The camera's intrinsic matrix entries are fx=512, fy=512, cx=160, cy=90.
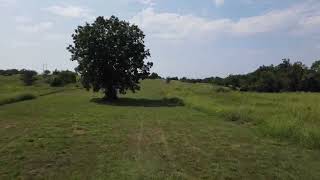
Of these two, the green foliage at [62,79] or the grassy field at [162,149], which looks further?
the green foliage at [62,79]

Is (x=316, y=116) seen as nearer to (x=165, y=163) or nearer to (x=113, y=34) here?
(x=165, y=163)

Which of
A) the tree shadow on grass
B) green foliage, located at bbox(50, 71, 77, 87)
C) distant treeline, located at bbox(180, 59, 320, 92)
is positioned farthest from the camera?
distant treeline, located at bbox(180, 59, 320, 92)

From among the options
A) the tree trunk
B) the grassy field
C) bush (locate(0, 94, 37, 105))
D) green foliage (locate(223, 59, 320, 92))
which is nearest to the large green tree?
the tree trunk

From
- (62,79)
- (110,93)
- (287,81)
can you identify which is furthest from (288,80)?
(110,93)

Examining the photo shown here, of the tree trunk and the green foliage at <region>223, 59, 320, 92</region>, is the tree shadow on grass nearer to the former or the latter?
the tree trunk

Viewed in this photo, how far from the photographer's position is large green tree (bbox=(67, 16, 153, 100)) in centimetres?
5841

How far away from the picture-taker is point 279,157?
699 inches

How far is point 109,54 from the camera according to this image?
58.2m

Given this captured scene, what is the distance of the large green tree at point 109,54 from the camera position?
5841 centimetres

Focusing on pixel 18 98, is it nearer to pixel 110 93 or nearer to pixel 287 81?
pixel 110 93

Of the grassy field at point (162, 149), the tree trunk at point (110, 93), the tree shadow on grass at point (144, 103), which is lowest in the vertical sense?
the tree shadow on grass at point (144, 103)

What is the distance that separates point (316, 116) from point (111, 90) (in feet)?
118

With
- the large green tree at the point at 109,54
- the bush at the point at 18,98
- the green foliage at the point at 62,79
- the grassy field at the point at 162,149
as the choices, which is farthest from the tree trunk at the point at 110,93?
the green foliage at the point at 62,79

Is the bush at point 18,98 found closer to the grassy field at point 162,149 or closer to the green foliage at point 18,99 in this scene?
the green foliage at point 18,99
